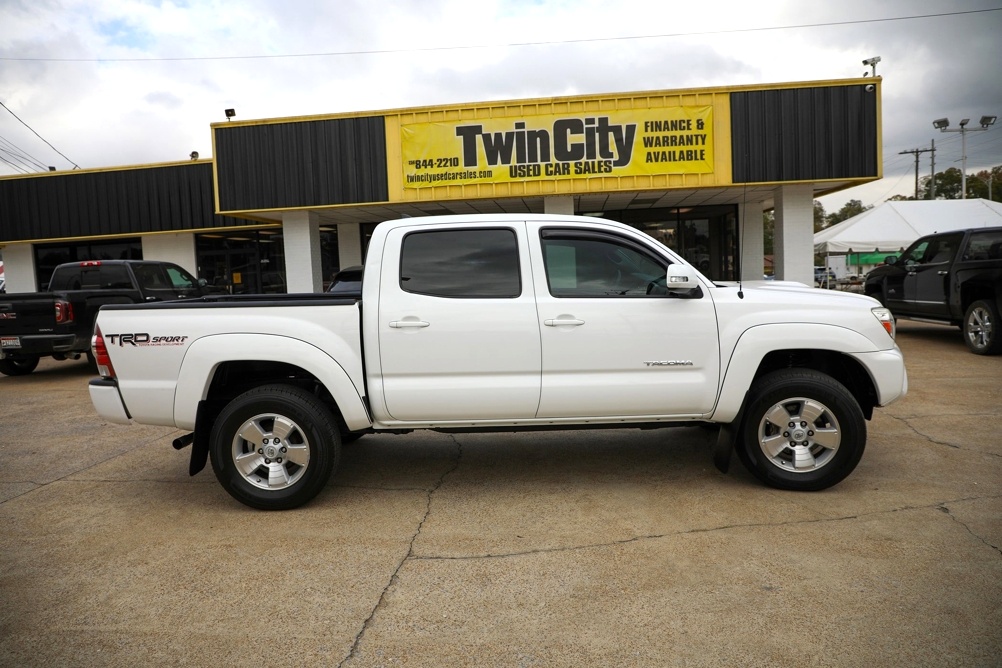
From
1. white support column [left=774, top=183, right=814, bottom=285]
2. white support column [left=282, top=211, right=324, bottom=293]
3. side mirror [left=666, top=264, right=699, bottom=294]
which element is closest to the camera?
side mirror [left=666, top=264, right=699, bottom=294]

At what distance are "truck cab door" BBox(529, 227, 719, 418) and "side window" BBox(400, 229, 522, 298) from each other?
21 centimetres

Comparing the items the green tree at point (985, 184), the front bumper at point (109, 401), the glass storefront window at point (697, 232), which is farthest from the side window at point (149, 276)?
the green tree at point (985, 184)

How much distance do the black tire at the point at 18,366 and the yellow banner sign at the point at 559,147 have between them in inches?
311

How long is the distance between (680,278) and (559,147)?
36.3ft

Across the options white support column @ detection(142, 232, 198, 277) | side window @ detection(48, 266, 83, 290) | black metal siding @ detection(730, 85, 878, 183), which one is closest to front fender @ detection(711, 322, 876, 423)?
black metal siding @ detection(730, 85, 878, 183)

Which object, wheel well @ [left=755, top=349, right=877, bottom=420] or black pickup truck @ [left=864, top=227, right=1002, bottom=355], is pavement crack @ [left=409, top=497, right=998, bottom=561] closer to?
wheel well @ [left=755, top=349, right=877, bottom=420]

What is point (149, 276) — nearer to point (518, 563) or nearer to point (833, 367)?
point (518, 563)

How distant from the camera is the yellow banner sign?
14555 mm

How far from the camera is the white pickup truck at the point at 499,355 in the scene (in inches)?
182

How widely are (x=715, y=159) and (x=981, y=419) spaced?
355 inches

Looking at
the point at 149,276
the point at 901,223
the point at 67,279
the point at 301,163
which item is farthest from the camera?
the point at 901,223

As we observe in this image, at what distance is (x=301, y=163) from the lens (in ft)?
51.0

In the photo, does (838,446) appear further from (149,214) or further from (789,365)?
(149,214)

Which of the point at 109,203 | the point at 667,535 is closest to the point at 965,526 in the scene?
the point at 667,535
